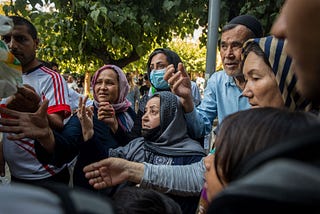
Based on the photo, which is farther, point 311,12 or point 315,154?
point 311,12

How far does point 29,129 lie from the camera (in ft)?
6.00

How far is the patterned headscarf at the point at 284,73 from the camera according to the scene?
1.62 meters

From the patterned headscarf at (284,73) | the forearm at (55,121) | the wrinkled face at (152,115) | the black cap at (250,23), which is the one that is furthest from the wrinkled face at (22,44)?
the patterned headscarf at (284,73)

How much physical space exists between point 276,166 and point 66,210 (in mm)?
299

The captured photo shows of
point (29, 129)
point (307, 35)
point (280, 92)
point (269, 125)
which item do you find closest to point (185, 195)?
point (280, 92)

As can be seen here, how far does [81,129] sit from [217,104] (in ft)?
2.99

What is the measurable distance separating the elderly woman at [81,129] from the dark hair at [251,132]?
3.75 feet

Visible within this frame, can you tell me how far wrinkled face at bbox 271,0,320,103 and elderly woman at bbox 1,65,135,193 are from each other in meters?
1.37

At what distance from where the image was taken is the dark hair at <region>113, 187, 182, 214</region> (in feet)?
4.28

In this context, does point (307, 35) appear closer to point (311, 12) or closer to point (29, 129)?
point (311, 12)

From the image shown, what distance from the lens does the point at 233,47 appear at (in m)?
2.61

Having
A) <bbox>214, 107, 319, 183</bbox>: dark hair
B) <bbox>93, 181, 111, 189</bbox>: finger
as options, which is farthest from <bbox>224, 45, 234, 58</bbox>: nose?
<bbox>214, 107, 319, 183</bbox>: dark hair

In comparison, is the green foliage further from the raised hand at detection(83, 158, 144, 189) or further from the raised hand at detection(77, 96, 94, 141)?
the raised hand at detection(83, 158, 144, 189)

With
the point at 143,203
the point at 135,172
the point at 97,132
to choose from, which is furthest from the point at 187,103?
the point at 143,203
